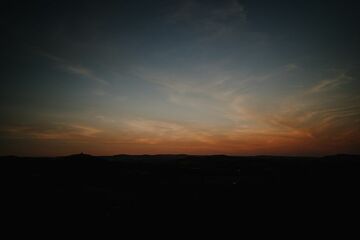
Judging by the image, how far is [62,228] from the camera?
16.0m

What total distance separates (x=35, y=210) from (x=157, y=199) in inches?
496

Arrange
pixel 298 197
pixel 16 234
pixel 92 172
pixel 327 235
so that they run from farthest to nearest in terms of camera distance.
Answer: pixel 92 172 < pixel 298 197 < pixel 327 235 < pixel 16 234

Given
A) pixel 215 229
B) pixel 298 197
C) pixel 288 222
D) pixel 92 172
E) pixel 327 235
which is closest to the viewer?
pixel 327 235

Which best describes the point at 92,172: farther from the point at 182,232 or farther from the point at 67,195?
the point at 182,232

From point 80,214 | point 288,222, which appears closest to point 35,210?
point 80,214

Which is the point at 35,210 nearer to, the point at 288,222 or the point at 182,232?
the point at 182,232

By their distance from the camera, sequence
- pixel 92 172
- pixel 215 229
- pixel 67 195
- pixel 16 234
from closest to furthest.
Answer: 1. pixel 16 234
2. pixel 215 229
3. pixel 67 195
4. pixel 92 172

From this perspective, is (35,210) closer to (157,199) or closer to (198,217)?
(157,199)

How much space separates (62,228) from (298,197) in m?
27.3

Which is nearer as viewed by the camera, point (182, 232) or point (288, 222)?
point (182, 232)

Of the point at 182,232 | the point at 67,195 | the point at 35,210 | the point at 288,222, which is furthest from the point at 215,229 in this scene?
the point at 67,195

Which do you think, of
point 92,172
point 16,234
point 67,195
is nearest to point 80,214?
point 16,234

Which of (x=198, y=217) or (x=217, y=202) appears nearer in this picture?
(x=198, y=217)

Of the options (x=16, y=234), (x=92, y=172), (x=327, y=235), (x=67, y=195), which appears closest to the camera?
(x=16, y=234)
